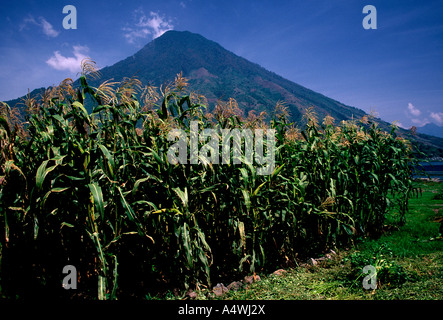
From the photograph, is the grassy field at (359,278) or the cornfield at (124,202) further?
the grassy field at (359,278)

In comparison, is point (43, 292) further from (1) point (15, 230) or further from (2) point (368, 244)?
(2) point (368, 244)

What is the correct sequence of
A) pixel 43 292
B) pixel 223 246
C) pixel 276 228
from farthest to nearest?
pixel 276 228
pixel 223 246
pixel 43 292

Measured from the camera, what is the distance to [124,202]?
235 cm

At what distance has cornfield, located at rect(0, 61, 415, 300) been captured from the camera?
8.02 ft

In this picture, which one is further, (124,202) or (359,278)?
(359,278)

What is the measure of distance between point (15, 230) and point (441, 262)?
544cm

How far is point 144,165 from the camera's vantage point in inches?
109

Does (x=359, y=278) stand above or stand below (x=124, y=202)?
below

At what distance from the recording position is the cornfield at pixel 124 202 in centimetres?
245

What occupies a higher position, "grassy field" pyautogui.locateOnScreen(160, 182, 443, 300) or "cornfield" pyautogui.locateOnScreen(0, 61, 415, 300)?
"cornfield" pyautogui.locateOnScreen(0, 61, 415, 300)

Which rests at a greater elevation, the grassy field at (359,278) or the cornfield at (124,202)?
the cornfield at (124,202)
